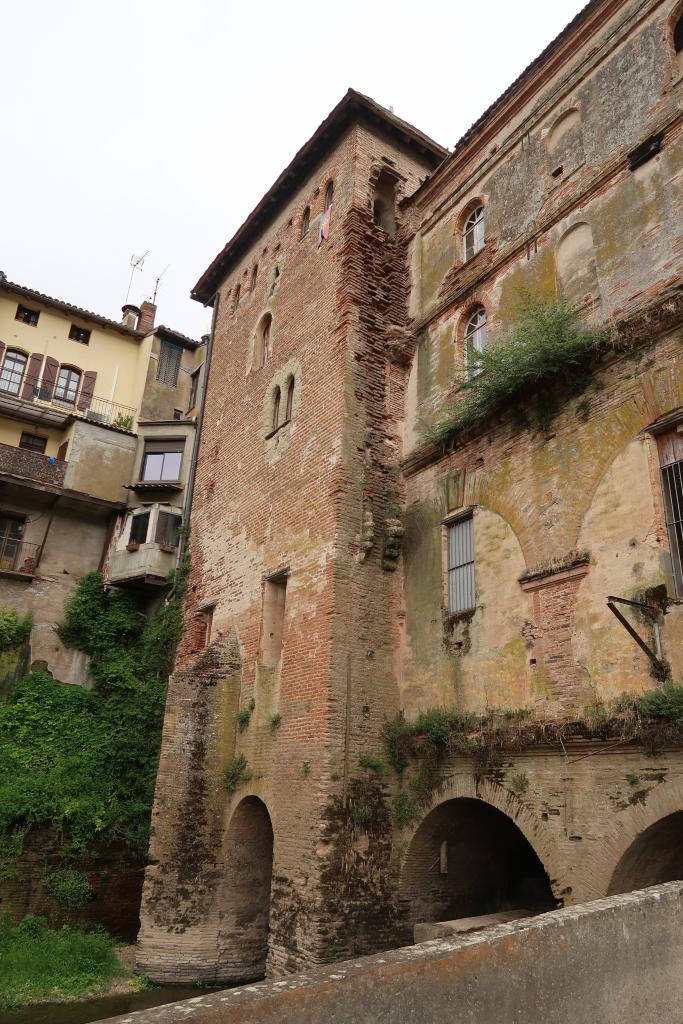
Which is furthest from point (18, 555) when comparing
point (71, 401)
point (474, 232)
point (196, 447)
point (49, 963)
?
point (474, 232)

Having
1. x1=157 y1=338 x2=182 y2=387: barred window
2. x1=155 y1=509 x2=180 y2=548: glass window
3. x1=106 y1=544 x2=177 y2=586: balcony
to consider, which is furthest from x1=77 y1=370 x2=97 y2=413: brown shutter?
x1=106 y1=544 x2=177 y2=586: balcony

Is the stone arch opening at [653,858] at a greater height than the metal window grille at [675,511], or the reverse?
the metal window grille at [675,511]

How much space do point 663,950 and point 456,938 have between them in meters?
1.49

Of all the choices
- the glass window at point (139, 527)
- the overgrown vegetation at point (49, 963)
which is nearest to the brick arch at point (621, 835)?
the overgrown vegetation at point (49, 963)

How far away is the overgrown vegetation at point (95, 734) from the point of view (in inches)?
548

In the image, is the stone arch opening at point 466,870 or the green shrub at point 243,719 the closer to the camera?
the stone arch opening at point 466,870

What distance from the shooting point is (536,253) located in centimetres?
1125

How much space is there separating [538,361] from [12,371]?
20.4 m

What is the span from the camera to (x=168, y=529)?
1894cm

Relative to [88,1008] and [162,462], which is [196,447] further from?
[88,1008]

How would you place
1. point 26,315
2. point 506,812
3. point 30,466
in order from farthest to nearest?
point 26,315 → point 30,466 → point 506,812

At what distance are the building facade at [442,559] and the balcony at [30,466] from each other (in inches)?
264

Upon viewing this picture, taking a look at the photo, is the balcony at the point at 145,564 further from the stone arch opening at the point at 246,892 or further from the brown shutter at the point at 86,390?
the brown shutter at the point at 86,390

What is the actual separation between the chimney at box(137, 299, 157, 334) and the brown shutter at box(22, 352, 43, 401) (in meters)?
5.10
